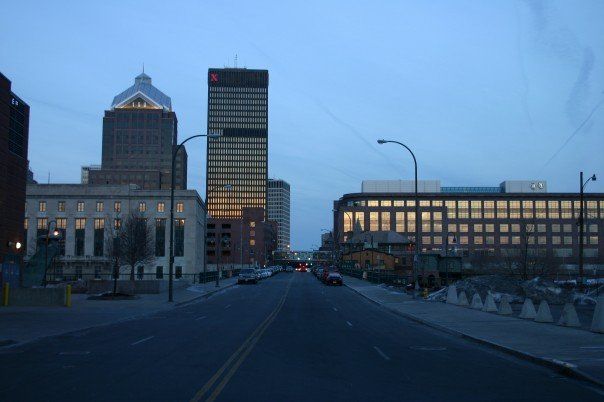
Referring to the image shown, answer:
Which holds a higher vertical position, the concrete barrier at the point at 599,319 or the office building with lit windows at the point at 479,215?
the office building with lit windows at the point at 479,215

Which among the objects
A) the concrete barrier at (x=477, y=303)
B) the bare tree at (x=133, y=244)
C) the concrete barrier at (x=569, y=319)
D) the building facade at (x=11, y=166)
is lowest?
the concrete barrier at (x=477, y=303)

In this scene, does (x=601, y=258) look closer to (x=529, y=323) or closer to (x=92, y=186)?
(x=92, y=186)

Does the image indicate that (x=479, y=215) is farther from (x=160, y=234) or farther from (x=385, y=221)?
(x=160, y=234)

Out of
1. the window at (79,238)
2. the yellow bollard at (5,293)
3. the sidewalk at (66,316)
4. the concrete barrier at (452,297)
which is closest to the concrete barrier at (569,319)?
the concrete barrier at (452,297)

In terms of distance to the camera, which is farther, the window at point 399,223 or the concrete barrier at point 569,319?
the window at point 399,223

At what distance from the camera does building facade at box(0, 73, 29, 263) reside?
35125mm

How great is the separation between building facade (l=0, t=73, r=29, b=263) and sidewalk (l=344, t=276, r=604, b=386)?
22.5 meters

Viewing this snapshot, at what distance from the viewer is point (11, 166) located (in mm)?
36875

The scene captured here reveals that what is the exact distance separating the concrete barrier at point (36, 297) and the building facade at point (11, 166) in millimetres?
4889

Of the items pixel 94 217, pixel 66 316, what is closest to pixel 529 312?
pixel 66 316

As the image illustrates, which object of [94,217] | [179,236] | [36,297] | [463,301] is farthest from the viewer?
[179,236]

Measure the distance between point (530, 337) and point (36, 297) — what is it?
929 inches

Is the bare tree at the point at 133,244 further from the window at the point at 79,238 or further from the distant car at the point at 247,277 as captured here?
the window at the point at 79,238

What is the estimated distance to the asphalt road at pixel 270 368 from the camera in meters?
10.2
